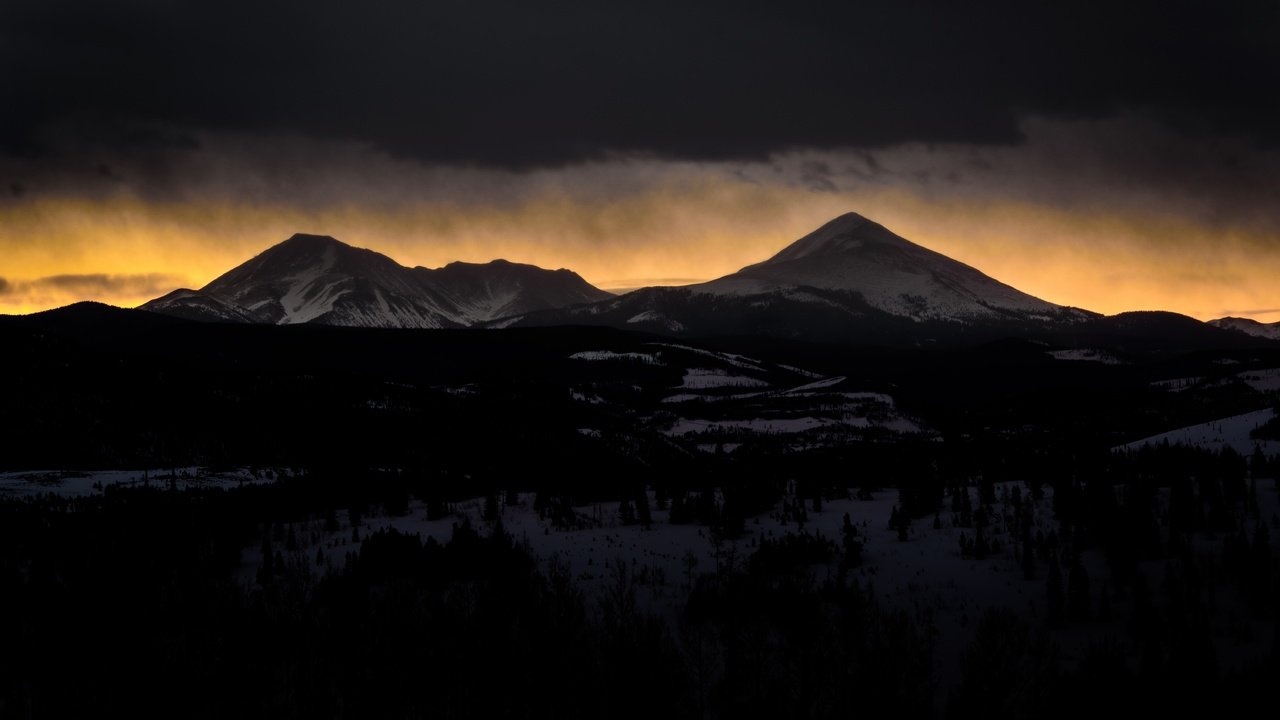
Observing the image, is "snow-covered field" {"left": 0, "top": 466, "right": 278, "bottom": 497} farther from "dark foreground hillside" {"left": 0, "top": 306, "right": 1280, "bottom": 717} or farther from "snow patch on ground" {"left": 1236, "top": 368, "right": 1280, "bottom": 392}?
"snow patch on ground" {"left": 1236, "top": 368, "right": 1280, "bottom": 392}

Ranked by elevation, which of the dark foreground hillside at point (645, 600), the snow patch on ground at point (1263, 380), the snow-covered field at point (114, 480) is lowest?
the dark foreground hillside at point (645, 600)

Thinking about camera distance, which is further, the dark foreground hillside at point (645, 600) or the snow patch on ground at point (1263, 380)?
the snow patch on ground at point (1263, 380)

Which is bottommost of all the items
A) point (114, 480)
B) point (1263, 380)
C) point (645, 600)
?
point (645, 600)

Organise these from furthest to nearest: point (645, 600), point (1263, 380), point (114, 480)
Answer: point (1263, 380) < point (114, 480) < point (645, 600)

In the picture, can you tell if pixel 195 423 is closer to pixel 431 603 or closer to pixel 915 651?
pixel 431 603

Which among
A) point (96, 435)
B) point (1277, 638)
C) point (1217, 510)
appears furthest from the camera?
point (96, 435)

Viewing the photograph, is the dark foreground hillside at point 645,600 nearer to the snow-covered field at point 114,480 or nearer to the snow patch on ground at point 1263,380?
the snow-covered field at point 114,480

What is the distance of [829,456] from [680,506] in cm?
6131

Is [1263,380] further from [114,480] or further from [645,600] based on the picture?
[645,600]

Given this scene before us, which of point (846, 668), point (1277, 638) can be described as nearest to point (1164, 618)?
point (1277, 638)

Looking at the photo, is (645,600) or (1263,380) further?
(1263,380)

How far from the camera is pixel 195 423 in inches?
3861

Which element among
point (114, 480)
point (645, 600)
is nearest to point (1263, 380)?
point (114, 480)

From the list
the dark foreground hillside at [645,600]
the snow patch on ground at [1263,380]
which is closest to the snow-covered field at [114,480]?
the dark foreground hillside at [645,600]
